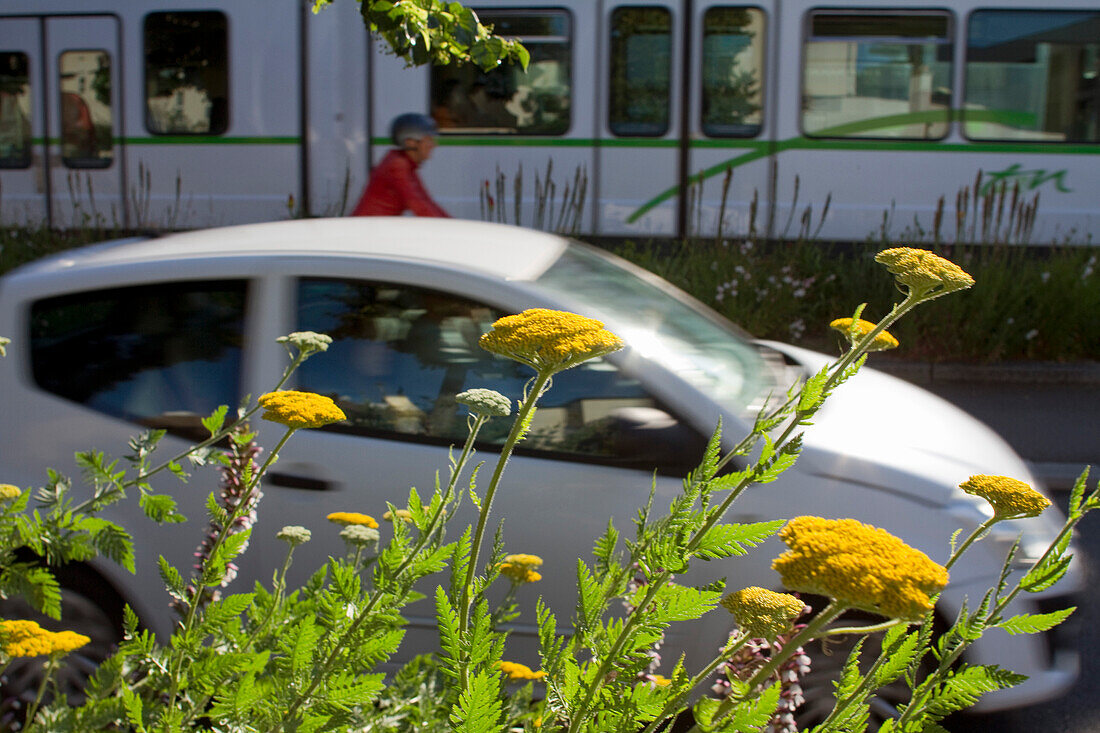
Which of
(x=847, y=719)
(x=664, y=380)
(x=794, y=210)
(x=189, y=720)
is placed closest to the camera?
(x=847, y=719)

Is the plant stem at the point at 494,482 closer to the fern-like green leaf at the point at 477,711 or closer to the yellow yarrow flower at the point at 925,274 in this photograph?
the fern-like green leaf at the point at 477,711

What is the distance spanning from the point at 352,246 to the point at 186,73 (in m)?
8.02

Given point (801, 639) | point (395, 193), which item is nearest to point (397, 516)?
point (801, 639)

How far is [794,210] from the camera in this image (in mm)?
9875

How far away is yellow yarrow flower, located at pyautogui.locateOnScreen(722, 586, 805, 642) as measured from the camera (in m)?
1.17

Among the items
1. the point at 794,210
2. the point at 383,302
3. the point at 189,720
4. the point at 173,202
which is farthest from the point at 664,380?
the point at 173,202

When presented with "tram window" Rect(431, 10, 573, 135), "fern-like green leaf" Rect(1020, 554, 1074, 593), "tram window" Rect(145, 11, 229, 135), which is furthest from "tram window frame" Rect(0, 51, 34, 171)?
"fern-like green leaf" Rect(1020, 554, 1074, 593)

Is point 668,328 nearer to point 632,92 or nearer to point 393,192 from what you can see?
point 393,192

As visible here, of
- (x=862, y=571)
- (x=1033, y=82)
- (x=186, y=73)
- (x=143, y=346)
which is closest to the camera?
(x=862, y=571)

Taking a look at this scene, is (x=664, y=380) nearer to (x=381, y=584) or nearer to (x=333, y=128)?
(x=381, y=584)

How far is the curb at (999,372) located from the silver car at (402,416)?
5006 mm

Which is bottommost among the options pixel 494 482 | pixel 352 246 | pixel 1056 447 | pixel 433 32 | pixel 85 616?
pixel 1056 447

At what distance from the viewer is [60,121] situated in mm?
10789

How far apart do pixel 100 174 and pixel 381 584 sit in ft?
34.8
